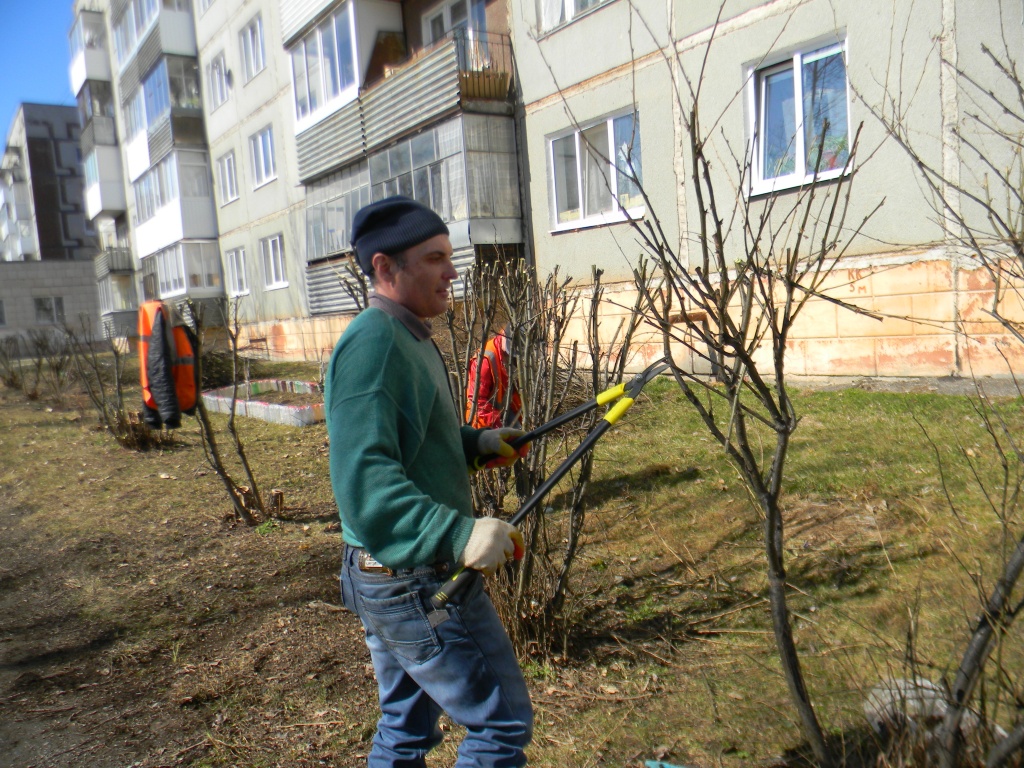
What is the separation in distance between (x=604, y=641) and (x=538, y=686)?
433 mm

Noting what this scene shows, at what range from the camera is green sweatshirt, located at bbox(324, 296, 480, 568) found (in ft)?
6.16

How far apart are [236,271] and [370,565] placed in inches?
960

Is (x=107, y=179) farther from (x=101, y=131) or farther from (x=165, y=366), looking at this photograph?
(x=165, y=366)

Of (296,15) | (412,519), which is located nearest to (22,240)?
(296,15)

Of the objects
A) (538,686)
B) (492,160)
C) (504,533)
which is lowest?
(538,686)

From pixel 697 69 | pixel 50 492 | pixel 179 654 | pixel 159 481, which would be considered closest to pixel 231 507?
pixel 159 481

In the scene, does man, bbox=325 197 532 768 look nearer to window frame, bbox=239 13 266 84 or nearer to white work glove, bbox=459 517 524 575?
white work glove, bbox=459 517 524 575

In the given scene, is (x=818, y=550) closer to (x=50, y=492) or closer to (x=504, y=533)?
(x=504, y=533)

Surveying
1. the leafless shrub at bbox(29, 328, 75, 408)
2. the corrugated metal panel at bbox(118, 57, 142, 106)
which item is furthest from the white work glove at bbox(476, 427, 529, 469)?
the corrugated metal panel at bbox(118, 57, 142, 106)

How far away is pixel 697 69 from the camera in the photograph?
9.93m

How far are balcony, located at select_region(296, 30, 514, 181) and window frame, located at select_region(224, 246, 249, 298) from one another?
27.4 ft

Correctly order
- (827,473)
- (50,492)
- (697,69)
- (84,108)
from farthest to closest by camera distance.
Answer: (84,108) → (697,69) → (50,492) → (827,473)

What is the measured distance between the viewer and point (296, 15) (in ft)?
60.2

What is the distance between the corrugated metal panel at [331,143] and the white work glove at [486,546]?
15520 millimetres
